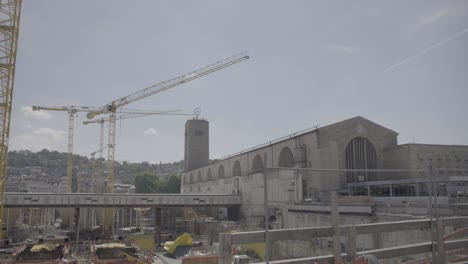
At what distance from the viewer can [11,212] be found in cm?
5091

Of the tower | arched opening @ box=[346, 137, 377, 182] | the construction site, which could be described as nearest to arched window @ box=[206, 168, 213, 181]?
the construction site

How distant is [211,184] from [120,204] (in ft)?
92.1

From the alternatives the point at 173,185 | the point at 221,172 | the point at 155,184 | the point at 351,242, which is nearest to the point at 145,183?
the point at 155,184

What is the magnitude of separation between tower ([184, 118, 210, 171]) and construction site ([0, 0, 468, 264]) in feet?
47.6

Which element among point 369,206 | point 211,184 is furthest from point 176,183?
point 369,206

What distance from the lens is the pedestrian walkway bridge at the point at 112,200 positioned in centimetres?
4375

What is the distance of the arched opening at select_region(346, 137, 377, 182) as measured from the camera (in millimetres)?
41594

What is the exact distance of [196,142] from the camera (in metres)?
89.7

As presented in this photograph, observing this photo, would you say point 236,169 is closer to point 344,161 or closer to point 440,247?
point 344,161

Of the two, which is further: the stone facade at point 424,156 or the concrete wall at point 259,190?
the stone facade at point 424,156

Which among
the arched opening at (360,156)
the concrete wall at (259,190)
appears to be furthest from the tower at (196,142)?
the arched opening at (360,156)

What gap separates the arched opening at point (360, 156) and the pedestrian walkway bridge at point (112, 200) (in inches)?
734

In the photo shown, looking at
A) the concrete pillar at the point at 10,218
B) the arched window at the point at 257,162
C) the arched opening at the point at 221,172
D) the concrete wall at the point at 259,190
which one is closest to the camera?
the concrete wall at the point at 259,190

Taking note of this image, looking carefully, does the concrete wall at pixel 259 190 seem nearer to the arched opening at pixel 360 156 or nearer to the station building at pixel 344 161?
the station building at pixel 344 161
